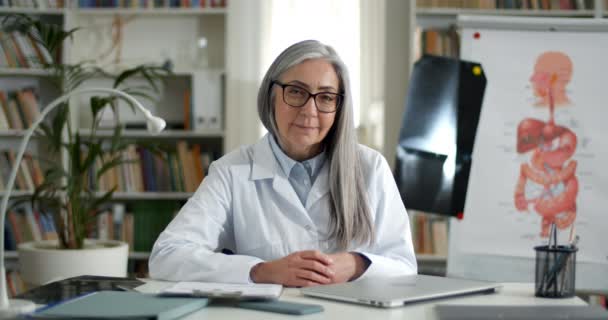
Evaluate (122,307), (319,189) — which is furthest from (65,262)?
(122,307)

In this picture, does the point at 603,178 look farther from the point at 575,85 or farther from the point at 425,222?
the point at 425,222

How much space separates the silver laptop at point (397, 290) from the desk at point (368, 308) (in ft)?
0.04

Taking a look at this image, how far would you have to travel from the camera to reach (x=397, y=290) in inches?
57.2

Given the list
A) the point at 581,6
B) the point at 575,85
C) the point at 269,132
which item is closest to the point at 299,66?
the point at 269,132

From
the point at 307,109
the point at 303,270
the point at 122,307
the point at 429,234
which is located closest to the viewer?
the point at 122,307

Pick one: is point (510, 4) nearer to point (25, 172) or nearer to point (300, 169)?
point (300, 169)

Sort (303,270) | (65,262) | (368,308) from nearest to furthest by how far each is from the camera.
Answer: (368,308)
(303,270)
(65,262)

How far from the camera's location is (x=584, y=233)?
2.81 metres

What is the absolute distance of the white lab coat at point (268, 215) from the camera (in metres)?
1.92

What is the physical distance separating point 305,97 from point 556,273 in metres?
0.82

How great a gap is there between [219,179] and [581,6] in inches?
117

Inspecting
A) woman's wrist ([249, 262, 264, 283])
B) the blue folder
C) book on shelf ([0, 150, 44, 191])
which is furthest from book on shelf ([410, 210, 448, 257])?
the blue folder

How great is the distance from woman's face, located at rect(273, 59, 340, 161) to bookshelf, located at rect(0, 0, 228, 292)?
231 centimetres

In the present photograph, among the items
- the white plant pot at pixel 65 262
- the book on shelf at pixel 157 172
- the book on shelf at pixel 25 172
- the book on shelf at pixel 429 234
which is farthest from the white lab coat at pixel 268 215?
the book on shelf at pixel 25 172
